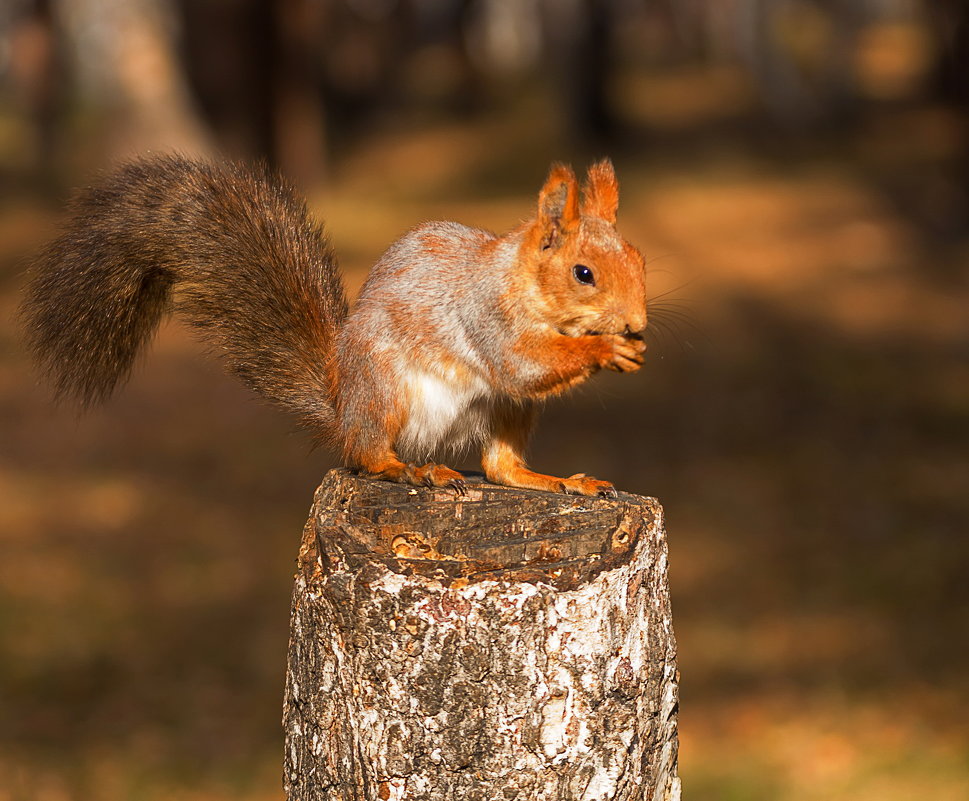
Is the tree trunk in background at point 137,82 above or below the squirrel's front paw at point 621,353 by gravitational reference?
above

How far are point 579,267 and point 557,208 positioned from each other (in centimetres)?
12

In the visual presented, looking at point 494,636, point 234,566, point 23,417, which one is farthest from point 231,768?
point 23,417

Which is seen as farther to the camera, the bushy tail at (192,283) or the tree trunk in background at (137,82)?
the tree trunk in background at (137,82)

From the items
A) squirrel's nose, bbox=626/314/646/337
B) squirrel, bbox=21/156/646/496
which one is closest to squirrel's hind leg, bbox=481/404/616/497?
squirrel, bbox=21/156/646/496

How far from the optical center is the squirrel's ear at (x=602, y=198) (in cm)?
231

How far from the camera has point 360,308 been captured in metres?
2.34

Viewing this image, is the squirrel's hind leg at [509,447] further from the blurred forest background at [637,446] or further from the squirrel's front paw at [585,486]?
the blurred forest background at [637,446]

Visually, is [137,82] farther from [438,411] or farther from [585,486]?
[585,486]

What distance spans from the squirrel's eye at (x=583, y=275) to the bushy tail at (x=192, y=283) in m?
Result: 0.55

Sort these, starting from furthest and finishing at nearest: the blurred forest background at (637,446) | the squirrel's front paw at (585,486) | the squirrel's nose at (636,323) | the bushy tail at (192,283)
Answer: the blurred forest background at (637,446) < the bushy tail at (192,283) < the squirrel's front paw at (585,486) < the squirrel's nose at (636,323)

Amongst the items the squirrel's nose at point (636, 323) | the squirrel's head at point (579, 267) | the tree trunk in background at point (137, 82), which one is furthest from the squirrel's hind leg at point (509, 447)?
the tree trunk in background at point (137, 82)

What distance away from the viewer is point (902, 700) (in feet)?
14.4

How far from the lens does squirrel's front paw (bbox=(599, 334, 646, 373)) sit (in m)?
2.10

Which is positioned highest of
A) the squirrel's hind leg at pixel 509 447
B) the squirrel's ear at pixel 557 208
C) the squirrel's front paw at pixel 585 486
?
the squirrel's ear at pixel 557 208
